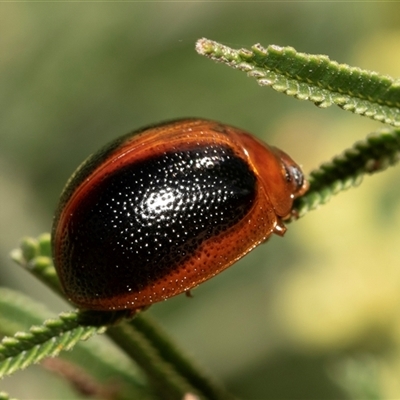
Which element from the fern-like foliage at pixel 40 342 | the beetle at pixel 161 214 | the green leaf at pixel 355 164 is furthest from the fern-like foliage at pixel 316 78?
the fern-like foliage at pixel 40 342

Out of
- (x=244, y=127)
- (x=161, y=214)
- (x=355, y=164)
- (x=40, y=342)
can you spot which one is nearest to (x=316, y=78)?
(x=355, y=164)

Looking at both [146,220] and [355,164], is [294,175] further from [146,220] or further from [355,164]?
[146,220]

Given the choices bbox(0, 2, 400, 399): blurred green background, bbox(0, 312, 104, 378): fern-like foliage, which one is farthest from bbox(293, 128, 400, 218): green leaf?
bbox(0, 2, 400, 399): blurred green background

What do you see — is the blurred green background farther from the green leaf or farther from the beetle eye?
the green leaf

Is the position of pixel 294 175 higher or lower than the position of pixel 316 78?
higher

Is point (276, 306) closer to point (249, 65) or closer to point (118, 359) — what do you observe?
point (118, 359)
